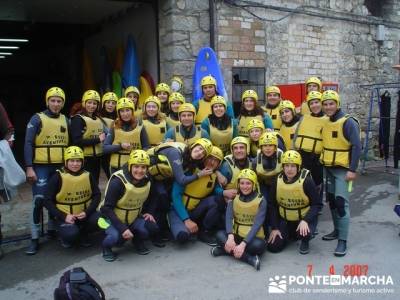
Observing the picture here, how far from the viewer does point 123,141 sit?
4.57 m

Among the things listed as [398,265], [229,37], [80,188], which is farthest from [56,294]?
[229,37]

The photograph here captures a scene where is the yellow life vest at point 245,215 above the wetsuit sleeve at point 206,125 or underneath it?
underneath

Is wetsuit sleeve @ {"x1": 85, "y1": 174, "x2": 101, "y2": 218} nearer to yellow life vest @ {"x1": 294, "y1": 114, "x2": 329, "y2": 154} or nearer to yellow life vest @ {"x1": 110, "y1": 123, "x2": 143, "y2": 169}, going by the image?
yellow life vest @ {"x1": 110, "y1": 123, "x2": 143, "y2": 169}

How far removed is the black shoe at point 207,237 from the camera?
444 cm

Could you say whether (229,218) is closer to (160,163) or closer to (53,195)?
(160,163)

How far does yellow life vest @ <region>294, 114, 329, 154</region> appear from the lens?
467 centimetres

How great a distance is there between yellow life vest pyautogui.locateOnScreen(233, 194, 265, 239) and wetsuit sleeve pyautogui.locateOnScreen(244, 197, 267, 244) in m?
0.04

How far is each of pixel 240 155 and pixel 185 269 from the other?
129 cm

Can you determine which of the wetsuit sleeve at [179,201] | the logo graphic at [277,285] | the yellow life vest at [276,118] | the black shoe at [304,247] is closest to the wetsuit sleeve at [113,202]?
the wetsuit sleeve at [179,201]

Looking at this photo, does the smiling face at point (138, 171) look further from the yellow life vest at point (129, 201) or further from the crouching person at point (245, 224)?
the crouching person at point (245, 224)

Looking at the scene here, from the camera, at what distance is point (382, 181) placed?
24.4 feet

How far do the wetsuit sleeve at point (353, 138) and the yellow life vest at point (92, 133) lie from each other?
2572 millimetres

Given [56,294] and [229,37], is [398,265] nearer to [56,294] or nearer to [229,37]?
[56,294]

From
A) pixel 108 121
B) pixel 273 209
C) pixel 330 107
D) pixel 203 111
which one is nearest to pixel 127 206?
pixel 108 121
